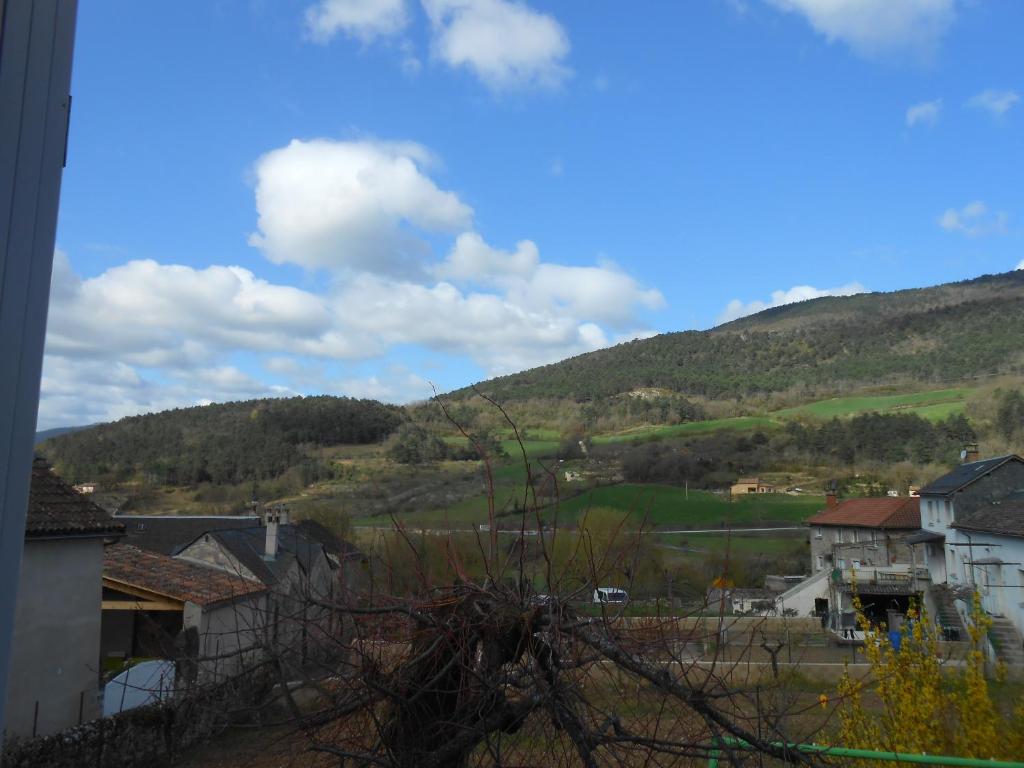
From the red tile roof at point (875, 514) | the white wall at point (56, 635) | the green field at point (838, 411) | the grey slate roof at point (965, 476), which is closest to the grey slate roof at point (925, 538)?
the grey slate roof at point (965, 476)

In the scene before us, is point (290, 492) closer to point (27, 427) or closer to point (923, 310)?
point (27, 427)

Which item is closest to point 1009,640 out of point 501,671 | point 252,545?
point 252,545

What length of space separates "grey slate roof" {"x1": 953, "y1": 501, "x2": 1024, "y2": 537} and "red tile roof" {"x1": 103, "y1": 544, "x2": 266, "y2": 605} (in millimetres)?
24859

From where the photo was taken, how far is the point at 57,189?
72.9 inches

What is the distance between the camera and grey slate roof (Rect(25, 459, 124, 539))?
40.1ft

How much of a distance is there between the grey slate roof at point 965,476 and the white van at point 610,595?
33.9m

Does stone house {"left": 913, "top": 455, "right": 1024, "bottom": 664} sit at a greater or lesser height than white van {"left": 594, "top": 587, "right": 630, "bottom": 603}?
lesser

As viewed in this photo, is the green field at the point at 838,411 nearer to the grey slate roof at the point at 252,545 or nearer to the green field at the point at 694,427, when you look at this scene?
the green field at the point at 694,427

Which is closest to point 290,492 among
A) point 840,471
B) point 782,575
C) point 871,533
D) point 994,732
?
point 782,575

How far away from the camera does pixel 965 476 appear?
108 feet

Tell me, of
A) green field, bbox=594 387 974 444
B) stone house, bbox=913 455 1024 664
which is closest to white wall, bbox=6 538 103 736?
stone house, bbox=913 455 1024 664

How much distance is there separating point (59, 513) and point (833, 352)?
111 m

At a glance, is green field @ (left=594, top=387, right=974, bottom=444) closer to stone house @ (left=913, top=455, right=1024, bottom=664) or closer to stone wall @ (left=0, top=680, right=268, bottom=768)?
stone house @ (left=913, top=455, right=1024, bottom=664)

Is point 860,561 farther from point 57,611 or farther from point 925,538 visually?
point 57,611
